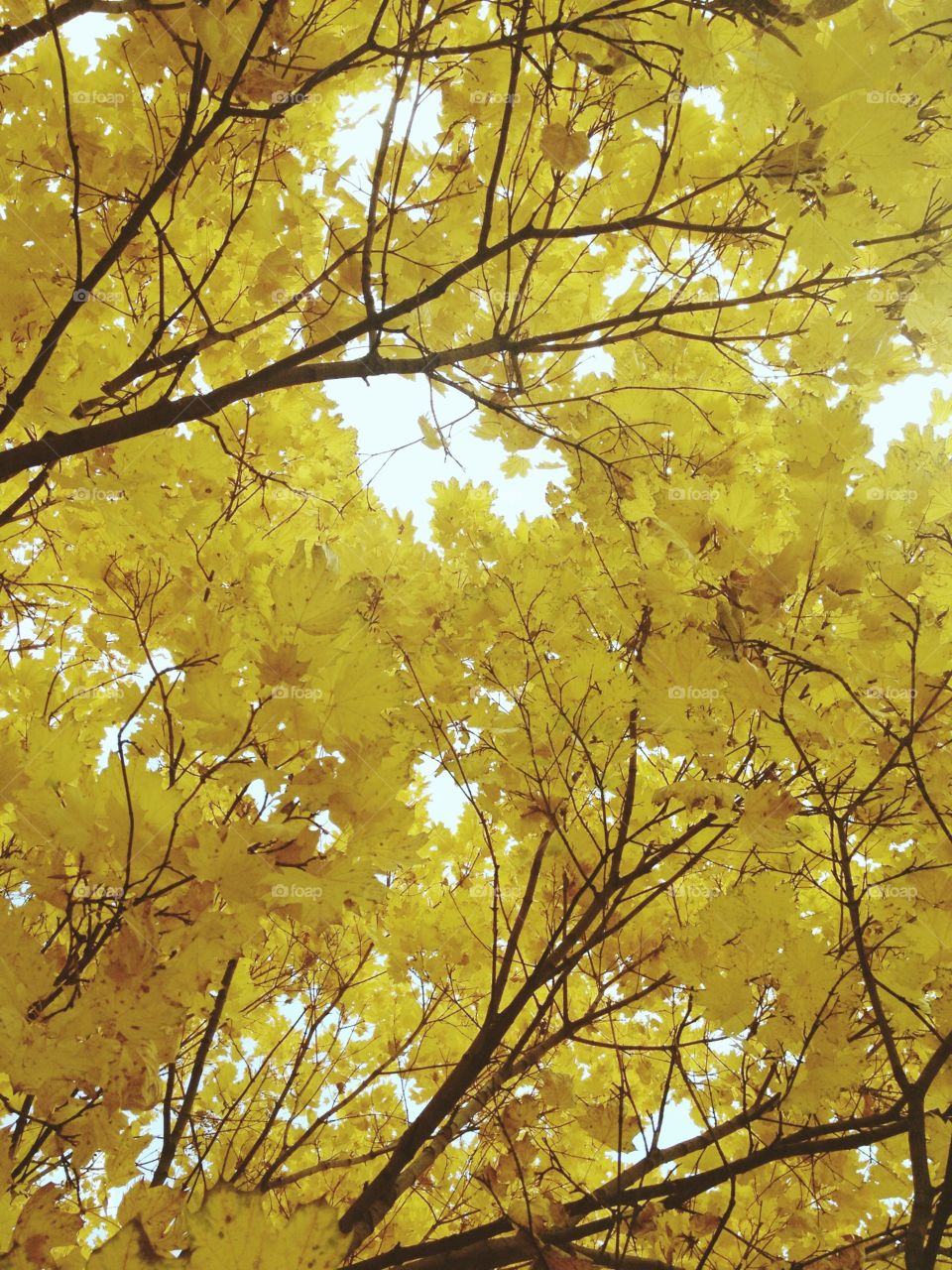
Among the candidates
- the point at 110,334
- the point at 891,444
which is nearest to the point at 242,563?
the point at 110,334

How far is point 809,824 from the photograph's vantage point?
2.16 metres

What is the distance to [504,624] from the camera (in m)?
2.06

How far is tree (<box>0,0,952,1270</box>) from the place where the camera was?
117 centimetres
